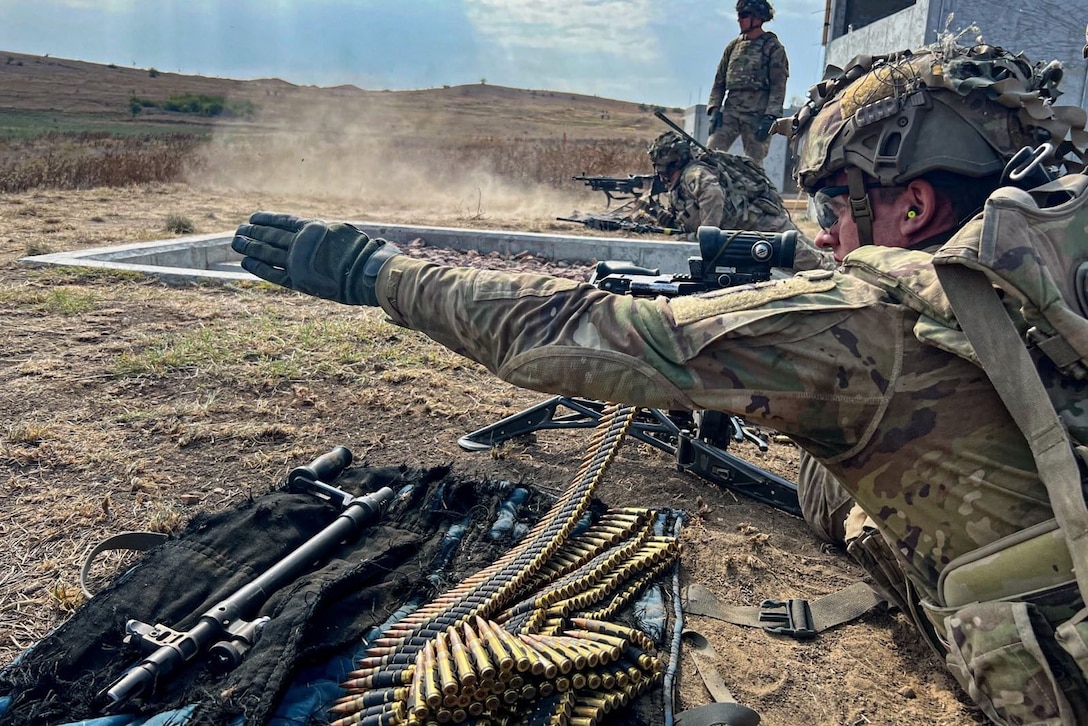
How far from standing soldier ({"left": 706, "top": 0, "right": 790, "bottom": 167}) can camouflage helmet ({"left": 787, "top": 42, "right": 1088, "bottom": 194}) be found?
10.1m

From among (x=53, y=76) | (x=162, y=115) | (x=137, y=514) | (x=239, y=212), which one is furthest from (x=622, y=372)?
(x=53, y=76)

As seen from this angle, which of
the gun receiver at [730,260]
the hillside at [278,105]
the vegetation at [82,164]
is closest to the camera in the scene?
the gun receiver at [730,260]

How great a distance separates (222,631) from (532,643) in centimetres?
100

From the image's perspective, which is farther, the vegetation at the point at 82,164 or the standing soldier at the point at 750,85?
the vegetation at the point at 82,164

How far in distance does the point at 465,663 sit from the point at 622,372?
86cm

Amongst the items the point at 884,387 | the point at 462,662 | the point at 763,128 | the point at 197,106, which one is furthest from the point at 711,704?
the point at 197,106

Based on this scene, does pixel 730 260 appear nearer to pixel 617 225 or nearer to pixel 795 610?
pixel 795 610

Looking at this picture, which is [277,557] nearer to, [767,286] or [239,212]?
[767,286]

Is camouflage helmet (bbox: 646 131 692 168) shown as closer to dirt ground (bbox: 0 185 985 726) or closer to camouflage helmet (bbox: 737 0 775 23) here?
camouflage helmet (bbox: 737 0 775 23)

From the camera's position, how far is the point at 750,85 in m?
13.0

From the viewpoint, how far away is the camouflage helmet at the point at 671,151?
12.1 meters

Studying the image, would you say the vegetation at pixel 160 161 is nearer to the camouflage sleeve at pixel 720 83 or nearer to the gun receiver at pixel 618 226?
the gun receiver at pixel 618 226


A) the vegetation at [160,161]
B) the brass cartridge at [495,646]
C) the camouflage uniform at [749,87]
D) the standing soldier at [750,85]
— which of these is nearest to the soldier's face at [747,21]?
the standing soldier at [750,85]

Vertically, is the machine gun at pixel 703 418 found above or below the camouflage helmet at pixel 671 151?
below
